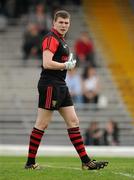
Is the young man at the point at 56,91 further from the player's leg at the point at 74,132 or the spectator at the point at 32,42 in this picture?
the spectator at the point at 32,42

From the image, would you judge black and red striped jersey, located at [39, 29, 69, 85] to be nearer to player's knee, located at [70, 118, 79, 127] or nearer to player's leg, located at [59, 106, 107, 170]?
player's leg, located at [59, 106, 107, 170]

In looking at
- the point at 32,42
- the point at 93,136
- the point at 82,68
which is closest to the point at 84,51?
the point at 82,68

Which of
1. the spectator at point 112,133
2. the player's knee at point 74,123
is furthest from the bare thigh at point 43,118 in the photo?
the spectator at point 112,133

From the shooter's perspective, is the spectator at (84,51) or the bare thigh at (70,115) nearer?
the bare thigh at (70,115)

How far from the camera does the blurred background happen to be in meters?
21.4

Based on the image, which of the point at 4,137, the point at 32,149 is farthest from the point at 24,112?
the point at 32,149

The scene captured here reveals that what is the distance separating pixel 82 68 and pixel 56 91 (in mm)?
12184

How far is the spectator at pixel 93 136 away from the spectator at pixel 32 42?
3.93m

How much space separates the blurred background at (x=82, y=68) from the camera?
70.2 feet

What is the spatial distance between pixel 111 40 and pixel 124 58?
1.05 metres

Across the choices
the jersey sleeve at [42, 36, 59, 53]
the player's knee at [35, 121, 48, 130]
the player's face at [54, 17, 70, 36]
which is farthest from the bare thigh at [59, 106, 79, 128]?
the player's face at [54, 17, 70, 36]

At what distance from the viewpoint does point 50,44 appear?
10.9m

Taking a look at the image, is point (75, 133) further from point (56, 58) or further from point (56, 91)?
point (56, 58)

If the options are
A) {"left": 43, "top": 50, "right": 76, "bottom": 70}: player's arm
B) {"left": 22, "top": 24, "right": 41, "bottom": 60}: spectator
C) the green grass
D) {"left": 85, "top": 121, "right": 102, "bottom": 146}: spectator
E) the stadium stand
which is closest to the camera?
the green grass
